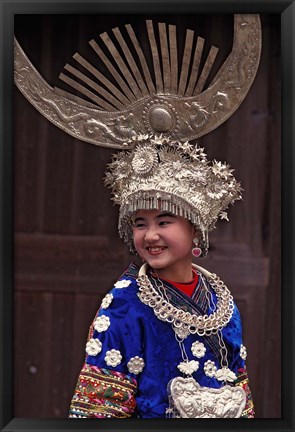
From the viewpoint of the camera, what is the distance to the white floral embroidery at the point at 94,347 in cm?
300

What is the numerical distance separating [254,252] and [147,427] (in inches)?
35.9

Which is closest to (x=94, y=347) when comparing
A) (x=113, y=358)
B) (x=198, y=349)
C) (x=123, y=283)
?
(x=113, y=358)

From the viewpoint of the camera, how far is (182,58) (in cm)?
327

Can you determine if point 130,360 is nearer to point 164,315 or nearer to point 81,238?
point 164,315

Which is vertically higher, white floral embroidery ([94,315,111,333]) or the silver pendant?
white floral embroidery ([94,315,111,333])

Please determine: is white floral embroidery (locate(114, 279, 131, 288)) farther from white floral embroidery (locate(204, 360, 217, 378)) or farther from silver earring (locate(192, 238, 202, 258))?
white floral embroidery (locate(204, 360, 217, 378))

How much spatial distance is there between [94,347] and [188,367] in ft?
1.06

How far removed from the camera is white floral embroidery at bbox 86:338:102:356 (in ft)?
9.85

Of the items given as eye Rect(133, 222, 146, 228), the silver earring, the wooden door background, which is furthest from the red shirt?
the wooden door background

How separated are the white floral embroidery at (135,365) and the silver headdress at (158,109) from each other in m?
0.42

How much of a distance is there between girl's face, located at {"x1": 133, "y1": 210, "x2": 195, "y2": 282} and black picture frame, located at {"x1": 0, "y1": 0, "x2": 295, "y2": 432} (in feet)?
1.28

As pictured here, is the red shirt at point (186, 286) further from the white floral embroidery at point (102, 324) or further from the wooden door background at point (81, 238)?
the wooden door background at point (81, 238)

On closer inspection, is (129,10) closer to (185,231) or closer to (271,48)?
(271,48)

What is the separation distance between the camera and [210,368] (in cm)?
311
